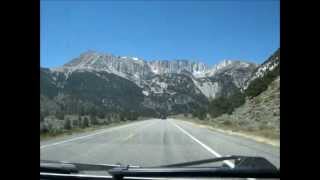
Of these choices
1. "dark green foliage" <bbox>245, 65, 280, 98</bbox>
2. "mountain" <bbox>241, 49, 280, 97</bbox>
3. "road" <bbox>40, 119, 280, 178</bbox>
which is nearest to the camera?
"mountain" <bbox>241, 49, 280, 97</bbox>

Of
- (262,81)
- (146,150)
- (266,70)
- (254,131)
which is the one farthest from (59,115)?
(266,70)

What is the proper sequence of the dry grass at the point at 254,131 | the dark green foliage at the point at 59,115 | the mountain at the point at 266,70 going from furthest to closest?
the dark green foliage at the point at 59,115
the dry grass at the point at 254,131
the mountain at the point at 266,70

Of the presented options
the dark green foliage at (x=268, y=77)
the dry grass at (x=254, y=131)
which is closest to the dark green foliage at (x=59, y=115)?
the dry grass at (x=254, y=131)

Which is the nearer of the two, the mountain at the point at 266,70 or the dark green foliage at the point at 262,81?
the mountain at the point at 266,70

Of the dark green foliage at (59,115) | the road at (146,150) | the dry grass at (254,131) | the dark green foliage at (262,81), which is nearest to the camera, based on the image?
the dark green foliage at (262,81)

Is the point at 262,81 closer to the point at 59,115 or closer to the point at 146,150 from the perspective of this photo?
the point at 146,150

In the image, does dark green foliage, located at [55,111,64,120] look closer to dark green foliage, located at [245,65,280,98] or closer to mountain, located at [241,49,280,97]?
dark green foliage, located at [245,65,280,98]

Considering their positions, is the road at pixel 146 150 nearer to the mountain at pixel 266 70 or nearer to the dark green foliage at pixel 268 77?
the mountain at pixel 266 70

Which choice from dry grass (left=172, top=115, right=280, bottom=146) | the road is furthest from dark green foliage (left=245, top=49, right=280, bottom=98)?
the road

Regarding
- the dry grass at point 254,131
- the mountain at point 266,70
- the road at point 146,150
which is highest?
the mountain at point 266,70
